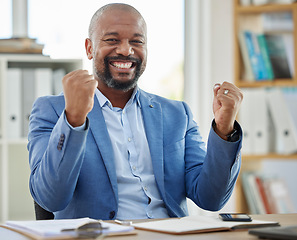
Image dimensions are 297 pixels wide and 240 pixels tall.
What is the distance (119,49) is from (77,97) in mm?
434

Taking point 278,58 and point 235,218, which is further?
point 278,58

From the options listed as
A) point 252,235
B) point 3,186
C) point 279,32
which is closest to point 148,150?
point 252,235

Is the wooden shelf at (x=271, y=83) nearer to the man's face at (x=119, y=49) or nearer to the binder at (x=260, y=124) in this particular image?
the binder at (x=260, y=124)

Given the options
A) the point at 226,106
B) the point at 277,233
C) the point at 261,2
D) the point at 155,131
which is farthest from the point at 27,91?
the point at 277,233

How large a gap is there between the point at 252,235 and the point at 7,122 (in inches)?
80.6

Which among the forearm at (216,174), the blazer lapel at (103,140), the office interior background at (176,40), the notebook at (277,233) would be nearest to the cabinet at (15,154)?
the office interior background at (176,40)

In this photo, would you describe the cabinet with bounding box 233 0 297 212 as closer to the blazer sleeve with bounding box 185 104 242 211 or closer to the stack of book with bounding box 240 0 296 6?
the stack of book with bounding box 240 0 296 6

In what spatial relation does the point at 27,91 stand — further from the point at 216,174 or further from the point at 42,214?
the point at 216,174

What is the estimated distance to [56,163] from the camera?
4.86 ft

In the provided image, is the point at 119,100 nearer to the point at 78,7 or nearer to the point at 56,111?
the point at 56,111

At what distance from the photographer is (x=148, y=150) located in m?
1.80

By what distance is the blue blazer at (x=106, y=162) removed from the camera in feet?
4.91

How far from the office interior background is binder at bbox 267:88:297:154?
414mm

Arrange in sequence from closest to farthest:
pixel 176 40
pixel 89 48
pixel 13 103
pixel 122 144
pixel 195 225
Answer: pixel 195 225 < pixel 122 144 < pixel 89 48 < pixel 13 103 < pixel 176 40
